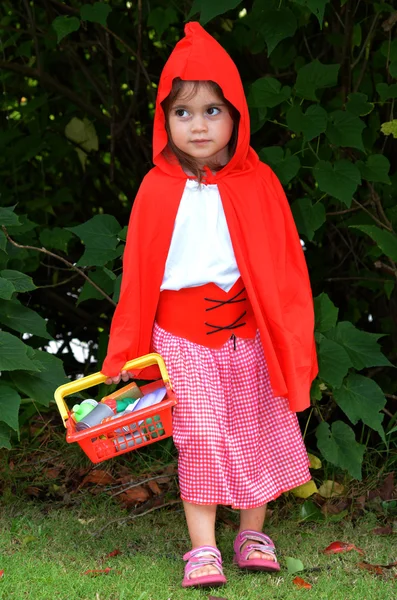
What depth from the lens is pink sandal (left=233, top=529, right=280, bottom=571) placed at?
306cm

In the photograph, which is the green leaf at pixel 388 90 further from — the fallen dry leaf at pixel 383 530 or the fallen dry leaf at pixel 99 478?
the fallen dry leaf at pixel 99 478

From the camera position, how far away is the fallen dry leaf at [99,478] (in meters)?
3.78

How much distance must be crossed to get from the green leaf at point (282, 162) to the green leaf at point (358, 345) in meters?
0.53

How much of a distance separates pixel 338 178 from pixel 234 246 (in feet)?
1.80

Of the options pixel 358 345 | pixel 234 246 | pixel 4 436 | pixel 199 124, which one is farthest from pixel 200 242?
pixel 4 436

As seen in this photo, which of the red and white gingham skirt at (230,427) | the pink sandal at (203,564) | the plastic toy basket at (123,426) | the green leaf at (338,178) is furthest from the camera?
the green leaf at (338,178)

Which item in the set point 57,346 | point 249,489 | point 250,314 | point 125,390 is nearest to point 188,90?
point 250,314

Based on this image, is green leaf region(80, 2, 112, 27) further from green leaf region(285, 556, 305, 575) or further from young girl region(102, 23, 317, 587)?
green leaf region(285, 556, 305, 575)

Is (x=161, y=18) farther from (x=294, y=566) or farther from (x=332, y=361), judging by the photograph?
(x=294, y=566)

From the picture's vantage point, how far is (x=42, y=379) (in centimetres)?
344

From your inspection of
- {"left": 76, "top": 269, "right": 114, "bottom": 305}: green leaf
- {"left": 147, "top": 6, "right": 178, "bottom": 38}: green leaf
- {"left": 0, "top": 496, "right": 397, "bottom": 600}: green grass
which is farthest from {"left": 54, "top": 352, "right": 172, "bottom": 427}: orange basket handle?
{"left": 147, "top": 6, "right": 178, "bottom": 38}: green leaf

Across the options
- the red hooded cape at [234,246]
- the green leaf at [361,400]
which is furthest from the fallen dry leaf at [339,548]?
the red hooded cape at [234,246]

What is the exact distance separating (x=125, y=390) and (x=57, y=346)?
1.78 m

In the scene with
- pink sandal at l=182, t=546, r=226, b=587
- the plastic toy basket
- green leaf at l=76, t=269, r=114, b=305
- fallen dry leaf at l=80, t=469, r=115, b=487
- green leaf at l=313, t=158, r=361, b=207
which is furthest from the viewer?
fallen dry leaf at l=80, t=469, r=115, b=487
